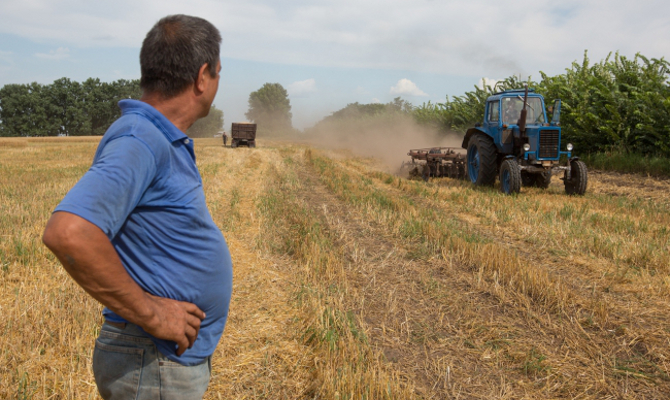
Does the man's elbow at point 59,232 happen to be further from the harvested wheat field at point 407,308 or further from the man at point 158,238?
the harvested wheat field at point 407,308

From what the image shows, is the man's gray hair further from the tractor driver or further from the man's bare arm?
the tractor driver

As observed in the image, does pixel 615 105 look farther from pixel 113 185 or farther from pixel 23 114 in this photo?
pixel 23 114

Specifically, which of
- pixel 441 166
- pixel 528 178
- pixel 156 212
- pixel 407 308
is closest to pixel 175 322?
pixel 156 212

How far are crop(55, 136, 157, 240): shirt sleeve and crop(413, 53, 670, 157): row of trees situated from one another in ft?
52.2

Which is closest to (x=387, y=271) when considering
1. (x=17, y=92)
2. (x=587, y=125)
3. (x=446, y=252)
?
(x=446, y=252)

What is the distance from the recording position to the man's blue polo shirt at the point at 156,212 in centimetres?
132

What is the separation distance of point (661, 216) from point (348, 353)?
7958 millimetres

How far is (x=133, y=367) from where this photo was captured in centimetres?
157

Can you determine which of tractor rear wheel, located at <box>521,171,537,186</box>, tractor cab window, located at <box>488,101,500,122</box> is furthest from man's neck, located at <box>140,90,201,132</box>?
tractor rear wheel, located at <box>521,171,537,186</box>

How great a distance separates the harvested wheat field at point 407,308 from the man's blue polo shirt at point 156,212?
1.75 m

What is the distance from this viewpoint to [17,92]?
7075 cm

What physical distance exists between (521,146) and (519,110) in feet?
3.75

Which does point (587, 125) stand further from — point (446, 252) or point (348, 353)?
point (348, 353)

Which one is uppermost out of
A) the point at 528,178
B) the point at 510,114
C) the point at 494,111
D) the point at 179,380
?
the point at 494,111
